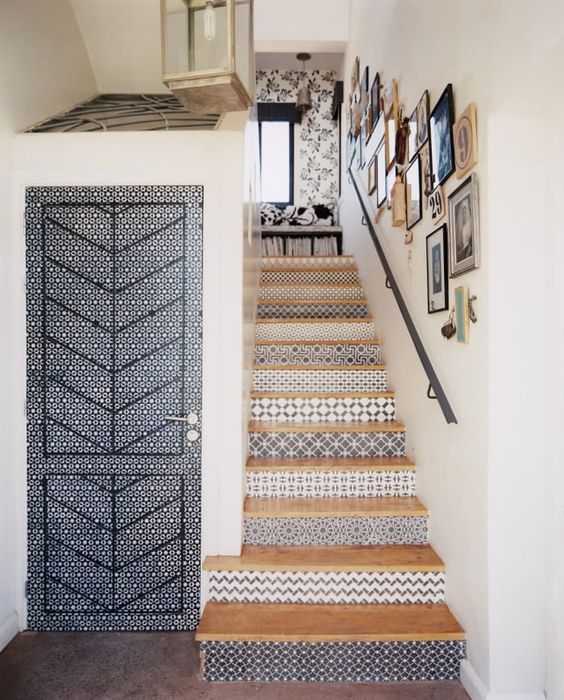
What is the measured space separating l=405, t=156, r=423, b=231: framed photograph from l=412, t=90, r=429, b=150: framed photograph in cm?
10

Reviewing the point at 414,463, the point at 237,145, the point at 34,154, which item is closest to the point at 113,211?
the point at 34,154

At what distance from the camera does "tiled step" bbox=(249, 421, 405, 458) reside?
2734mm

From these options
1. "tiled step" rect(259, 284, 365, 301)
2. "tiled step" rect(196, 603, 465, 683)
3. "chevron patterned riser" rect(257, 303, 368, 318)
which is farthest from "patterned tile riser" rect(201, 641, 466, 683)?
"tiled step" rect(259, 284, 365, 301)

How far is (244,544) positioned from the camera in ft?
7.66

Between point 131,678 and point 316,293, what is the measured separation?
302 cm

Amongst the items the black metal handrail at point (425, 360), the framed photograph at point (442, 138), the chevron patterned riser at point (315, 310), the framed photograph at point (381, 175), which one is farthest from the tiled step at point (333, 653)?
the framed photograph at point (381, 175)

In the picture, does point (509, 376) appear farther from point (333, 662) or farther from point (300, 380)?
point (300, 380)

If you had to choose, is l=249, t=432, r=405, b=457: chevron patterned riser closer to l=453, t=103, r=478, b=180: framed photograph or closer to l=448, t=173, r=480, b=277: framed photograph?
l=448, t=173, r=480, b=277: framed photograph

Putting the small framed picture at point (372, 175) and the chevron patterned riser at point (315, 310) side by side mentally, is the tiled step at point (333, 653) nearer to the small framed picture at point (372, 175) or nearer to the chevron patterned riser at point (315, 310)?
the chevron patterned riser at point (315, 310)

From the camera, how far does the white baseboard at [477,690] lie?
1.71 metres

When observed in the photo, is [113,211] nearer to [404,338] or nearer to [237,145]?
[237,145]

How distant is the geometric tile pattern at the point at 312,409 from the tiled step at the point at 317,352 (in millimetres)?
456

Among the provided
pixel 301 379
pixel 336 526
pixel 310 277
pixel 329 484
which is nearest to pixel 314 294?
pixel 310 277

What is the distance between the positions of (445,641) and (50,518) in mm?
1854
